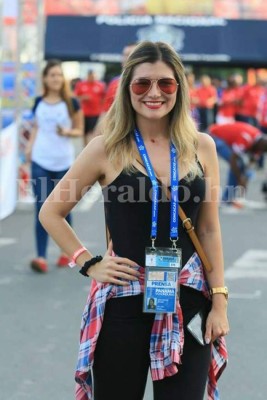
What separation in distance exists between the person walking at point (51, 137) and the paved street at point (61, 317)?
32 cm

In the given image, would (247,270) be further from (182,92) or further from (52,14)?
(52,14)

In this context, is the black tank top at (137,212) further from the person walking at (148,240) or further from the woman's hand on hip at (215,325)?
the woman's hand on hip at (215,325)

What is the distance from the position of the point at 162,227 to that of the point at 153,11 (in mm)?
13926

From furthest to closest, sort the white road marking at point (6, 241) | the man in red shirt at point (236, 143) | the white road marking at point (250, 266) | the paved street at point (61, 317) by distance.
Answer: the man in red shirt at point (236, 143) < the white road marking at point (6, 241) < the white road marking at point (250, 266) < the paved street at point (61, 317)

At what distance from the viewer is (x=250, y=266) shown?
7824 mm

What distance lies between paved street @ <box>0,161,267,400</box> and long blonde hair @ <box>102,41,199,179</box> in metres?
2.02

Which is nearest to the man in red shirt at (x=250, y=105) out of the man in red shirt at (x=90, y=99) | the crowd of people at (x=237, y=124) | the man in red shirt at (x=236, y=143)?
the crowd of people at (x=237, y=124)

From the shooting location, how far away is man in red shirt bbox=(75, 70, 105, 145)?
1902 centimetres

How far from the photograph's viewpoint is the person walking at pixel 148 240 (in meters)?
2.83

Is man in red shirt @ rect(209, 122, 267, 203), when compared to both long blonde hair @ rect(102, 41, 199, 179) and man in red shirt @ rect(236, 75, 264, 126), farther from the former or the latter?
long blonde hair @ rect(102, 41, 199, 179)

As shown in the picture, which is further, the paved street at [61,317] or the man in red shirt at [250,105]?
the man in red shirt at [250,105]

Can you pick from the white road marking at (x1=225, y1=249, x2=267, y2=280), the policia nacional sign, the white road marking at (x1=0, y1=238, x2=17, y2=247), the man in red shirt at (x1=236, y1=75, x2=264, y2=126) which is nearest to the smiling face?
the white road marking at (x1=225, y1=249, x2=267, y2=280)

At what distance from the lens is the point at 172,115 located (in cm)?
301

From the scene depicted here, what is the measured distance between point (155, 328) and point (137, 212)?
0.41 m
